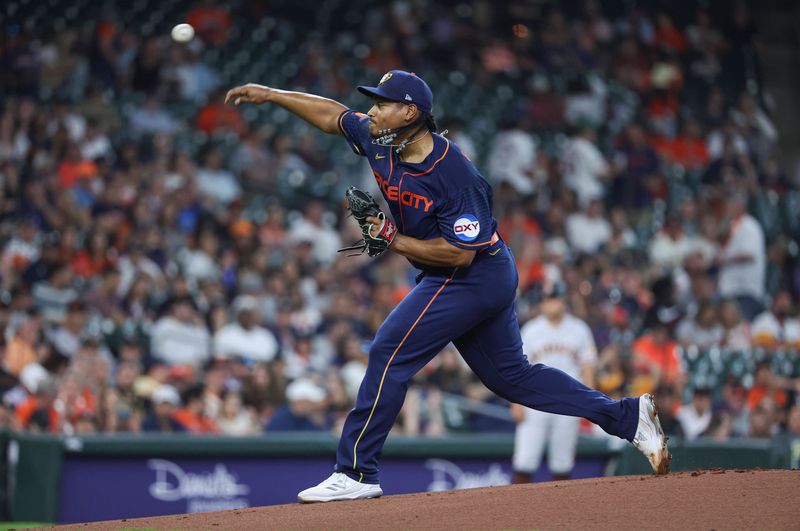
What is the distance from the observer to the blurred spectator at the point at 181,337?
11.1m

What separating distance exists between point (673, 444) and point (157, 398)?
4242 millimetres

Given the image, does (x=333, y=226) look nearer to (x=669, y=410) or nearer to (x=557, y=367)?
(x=669, y=410)

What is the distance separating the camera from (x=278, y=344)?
11.8 meters

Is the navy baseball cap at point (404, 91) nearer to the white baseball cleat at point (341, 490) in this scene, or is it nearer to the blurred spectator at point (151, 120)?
the white baseball cleat at point (341, 490)

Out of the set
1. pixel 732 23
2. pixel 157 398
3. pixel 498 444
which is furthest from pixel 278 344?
pixel 732 23

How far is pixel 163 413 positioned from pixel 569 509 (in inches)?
217

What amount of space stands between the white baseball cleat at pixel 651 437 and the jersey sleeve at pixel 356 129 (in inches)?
72.2

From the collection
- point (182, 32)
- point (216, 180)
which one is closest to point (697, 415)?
point (216, 180)

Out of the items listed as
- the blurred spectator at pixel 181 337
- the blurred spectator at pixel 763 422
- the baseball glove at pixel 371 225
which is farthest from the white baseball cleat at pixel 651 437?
the blurred spectator at pixel 763 422

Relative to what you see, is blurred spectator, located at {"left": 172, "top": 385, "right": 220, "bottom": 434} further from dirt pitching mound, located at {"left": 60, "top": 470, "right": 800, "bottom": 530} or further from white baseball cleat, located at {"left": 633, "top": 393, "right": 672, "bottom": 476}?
white baseball cleat, located at {"left": 633, "top": 393, "right": 672, "bottom": 476}

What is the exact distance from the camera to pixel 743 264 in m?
14.6

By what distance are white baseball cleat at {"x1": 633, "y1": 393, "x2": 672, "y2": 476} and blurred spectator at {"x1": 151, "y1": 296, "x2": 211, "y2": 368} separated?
5.77m

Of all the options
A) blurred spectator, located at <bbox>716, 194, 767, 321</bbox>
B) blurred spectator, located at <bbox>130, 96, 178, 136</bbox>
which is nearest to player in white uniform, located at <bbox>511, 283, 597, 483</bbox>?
blurred spectator, located at <bbox>716, 194, 767, 321</bbox>

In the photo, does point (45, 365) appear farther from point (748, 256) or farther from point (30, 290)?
point (748, 256)
